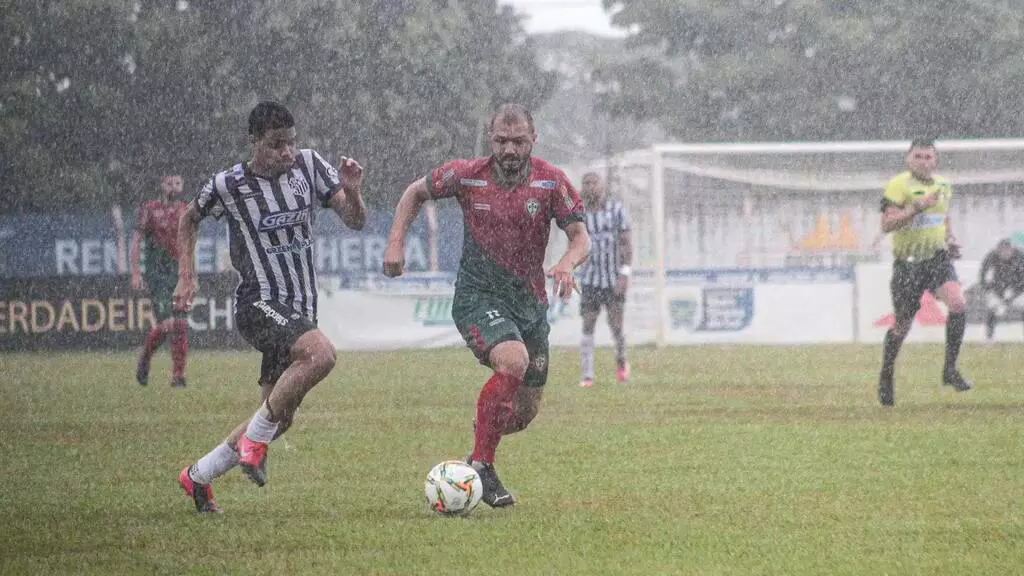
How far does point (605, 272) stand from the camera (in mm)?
17734

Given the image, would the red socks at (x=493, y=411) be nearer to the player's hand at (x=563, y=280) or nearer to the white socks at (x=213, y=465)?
the player's hand at (x=563, y=280)

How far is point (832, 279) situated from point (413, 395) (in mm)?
11517

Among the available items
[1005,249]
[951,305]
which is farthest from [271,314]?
[1005,249]

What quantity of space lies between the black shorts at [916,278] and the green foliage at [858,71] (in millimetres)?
27912

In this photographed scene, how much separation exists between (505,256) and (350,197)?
0.79 metres

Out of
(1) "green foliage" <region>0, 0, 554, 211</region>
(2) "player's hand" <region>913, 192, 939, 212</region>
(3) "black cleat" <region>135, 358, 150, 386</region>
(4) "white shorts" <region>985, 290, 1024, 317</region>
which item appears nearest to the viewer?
(2) "player's hand" <region>913, 192, 939, 212</region>

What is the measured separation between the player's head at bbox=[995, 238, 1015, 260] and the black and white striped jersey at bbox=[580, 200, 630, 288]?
9.59m

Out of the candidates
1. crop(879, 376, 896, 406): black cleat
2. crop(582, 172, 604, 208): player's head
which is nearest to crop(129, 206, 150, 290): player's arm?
crop(582, 172, 604, 208): player's head

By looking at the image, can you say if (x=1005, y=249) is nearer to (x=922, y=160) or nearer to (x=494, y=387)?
(x=922, y=160)

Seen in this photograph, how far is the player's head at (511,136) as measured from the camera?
782 centimetres

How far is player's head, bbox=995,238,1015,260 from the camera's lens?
25172 millimetres

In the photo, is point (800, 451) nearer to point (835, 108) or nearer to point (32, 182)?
point (32, 182)

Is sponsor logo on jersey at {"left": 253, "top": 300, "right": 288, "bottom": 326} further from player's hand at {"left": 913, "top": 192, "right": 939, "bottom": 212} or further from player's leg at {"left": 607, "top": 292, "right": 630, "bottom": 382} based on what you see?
player's leg at {"left": 607, "top": 292, "right": 630, "bottom": 382}

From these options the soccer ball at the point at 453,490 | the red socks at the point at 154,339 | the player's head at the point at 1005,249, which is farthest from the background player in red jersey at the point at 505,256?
the player's head at the point at 1005,249
